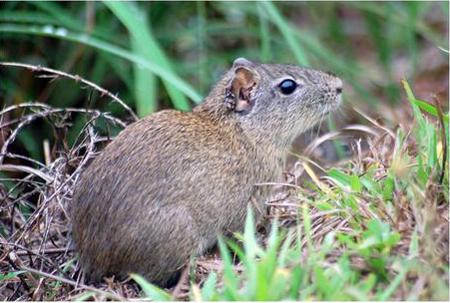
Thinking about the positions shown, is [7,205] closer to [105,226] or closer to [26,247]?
[26,247]

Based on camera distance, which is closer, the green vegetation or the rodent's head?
the green vegetation

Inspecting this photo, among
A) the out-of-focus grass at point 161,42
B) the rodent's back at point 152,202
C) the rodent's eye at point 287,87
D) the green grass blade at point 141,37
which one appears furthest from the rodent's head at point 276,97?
the green grass blade at point 141,37

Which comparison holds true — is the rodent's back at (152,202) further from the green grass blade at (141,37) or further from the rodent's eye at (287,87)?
the green grass blade at (141,37)

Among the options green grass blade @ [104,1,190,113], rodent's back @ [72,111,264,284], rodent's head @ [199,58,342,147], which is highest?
green grass blade @ [104,1,190,113]

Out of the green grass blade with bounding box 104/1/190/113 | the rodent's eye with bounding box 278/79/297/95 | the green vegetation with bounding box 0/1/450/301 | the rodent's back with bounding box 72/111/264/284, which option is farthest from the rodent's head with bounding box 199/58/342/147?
the green grass blade with bounding box 104/1/190/113

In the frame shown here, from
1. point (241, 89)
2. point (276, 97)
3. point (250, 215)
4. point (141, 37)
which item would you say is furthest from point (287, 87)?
point (250, 215)

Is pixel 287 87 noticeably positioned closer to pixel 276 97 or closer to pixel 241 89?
pixel 276 97

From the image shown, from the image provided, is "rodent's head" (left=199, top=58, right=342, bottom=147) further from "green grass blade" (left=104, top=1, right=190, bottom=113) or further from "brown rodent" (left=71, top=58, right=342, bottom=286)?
"green grass blade" (left=104, top=1, right=190, bottom=113)
